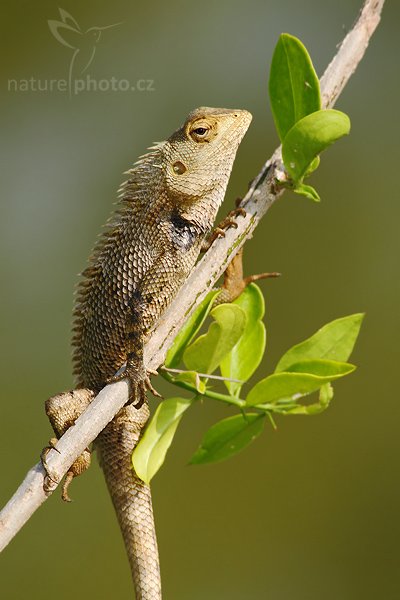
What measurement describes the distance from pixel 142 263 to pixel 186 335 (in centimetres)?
39

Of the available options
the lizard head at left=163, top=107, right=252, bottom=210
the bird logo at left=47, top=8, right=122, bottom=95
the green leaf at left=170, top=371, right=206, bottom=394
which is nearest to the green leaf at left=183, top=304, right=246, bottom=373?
the green leaf at left=170, top=371, right=206, bottom=394

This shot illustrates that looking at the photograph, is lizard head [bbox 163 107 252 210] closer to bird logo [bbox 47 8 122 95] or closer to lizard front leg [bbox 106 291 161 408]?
lizard front leg [bbox 106 291 161 408]

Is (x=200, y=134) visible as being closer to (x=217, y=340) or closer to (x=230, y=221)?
(x=230, y=221)

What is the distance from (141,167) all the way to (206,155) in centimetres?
15

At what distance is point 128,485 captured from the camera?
1.50 m

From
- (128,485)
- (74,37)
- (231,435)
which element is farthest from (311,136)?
(74,37)

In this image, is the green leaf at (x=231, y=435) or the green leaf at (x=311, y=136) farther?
the green leaf at (x=231, y=435)

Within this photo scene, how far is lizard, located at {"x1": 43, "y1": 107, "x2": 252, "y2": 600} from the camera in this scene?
4.87 ft

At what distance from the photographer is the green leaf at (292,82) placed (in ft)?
3.43

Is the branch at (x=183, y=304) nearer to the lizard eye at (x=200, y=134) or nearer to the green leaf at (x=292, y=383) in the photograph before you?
the green leaf at (x=292, y=383)

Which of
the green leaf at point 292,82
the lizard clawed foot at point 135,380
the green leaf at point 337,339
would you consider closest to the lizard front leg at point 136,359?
the lizard clawed foot at point 135,380

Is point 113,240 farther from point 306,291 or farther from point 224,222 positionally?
point 306,291

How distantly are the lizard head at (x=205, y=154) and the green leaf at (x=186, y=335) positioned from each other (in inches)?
17.8

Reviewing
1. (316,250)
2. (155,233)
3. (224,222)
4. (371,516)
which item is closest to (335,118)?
(224,222)
